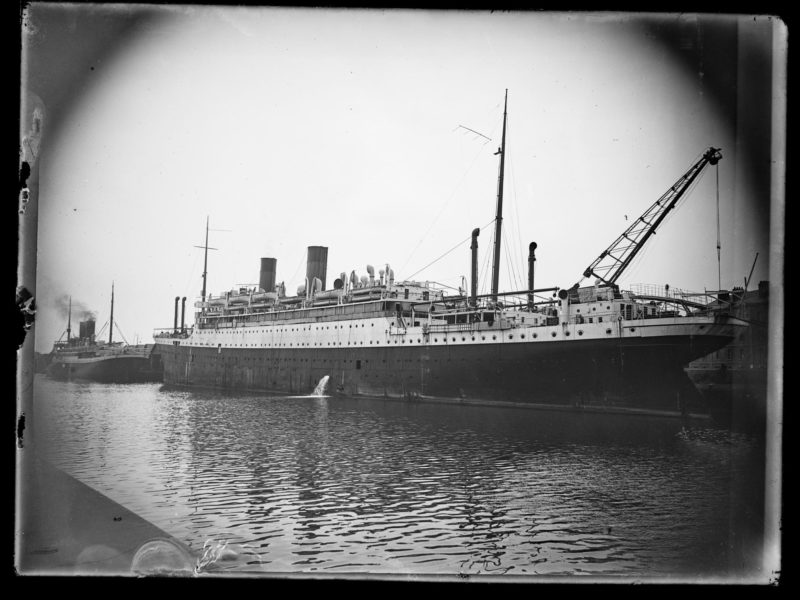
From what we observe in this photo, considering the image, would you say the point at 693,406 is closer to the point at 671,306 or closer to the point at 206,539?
the point at 671,306

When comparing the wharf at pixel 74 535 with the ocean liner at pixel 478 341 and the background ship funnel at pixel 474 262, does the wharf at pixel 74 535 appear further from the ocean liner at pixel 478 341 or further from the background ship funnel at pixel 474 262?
the background ship funnel at pixel 474 262

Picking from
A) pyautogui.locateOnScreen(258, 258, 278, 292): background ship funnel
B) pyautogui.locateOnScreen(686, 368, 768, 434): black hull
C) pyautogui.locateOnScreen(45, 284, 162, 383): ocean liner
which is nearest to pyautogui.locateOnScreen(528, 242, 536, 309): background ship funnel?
pyautogui.locateOnScreen(686, 368, 768, 434): black hull

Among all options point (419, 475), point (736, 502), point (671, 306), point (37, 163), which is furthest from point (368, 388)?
point (37, 163)

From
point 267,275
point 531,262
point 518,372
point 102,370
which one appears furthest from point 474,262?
point 102,370

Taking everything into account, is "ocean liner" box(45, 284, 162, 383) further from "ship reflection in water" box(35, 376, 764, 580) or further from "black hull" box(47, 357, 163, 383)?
"ship reflection in water" box(35, 376, 764, 580)

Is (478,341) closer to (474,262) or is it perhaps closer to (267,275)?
(474,262)
